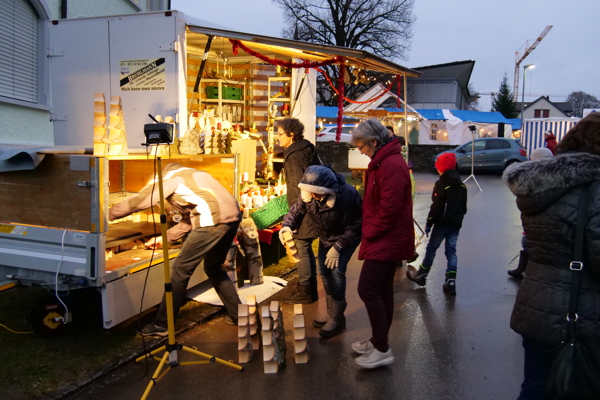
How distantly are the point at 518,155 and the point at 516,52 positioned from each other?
74.3 metres

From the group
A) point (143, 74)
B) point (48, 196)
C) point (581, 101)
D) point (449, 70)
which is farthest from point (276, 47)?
point (581, 101)

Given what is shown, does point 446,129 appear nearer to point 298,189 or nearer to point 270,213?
point 270,213

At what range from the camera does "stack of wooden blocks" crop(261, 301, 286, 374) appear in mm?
4043

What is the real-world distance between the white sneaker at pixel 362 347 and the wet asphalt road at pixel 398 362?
103mm

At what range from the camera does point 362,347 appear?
4.36 metres

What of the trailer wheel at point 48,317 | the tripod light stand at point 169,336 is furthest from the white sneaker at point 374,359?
the trailer wheel at point 48,317

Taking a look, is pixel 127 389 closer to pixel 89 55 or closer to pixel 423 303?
pixel 423 303

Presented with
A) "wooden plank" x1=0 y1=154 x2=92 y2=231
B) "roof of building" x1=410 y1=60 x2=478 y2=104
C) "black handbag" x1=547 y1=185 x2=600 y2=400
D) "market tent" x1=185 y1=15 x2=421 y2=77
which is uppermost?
"roof of building" x1=410 y1=60 x2=478 y2=104

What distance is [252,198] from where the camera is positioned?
23.8 feet

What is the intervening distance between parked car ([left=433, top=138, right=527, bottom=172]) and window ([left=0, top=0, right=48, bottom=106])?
1667cm

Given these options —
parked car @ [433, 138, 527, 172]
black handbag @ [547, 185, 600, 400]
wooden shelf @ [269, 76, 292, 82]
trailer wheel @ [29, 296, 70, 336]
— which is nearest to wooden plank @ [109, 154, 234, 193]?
trailer wheel @ [29, 296, 70, 336]

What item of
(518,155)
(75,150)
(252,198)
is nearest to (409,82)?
(518,155)

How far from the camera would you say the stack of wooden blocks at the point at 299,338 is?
416 cm

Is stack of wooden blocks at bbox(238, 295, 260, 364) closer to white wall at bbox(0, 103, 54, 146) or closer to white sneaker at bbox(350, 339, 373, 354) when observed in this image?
white sneaker at bbox(350, 339, 373, 354)
